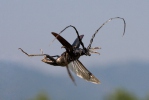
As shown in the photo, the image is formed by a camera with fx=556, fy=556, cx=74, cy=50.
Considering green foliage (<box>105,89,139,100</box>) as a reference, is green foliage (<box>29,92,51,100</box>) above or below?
above

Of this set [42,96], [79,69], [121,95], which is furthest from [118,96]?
[79,69]

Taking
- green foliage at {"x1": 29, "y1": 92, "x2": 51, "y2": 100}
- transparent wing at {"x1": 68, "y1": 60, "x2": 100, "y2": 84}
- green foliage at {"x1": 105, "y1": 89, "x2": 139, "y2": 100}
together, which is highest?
green foliage at {"x1": 29, "y1": 92, "x2": 51, "y2": 100}

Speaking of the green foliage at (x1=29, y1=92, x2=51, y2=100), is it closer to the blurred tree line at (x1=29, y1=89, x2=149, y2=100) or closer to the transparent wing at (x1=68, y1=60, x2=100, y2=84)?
the blurred tree line at (x1=29, y1=89, x2=149, y2=100)

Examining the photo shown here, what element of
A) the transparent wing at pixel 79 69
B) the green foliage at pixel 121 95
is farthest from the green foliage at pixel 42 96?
the transparent wing at pixel 79 69

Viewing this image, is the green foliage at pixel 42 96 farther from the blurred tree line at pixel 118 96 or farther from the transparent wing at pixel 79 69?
the transparent wing at pixel 79 69

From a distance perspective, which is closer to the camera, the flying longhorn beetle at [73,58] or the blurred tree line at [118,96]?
the flying longhorn beetle at [73,58]

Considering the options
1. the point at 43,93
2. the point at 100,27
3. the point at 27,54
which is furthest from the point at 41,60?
the point at 43,93

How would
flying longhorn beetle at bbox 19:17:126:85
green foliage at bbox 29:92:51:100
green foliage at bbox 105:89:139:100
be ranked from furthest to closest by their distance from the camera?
green foliage at bbox 105:89:139:100, green foliage at bbox 29:92:51:100, flying longhorn beetle at bbox 19:17:126:85

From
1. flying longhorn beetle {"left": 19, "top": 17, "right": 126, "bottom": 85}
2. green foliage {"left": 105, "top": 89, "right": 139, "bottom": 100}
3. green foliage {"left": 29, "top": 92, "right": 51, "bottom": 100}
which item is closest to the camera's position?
flying longhorn beetle {"left": 19, "top": 17, "right": 126, "bottom": 85}

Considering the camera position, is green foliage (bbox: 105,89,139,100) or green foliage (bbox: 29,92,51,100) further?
green foliage (bbox: 105,89,139,100)

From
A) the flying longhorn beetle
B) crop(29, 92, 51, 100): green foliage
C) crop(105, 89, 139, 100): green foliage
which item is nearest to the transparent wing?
the flying longhorn beetle

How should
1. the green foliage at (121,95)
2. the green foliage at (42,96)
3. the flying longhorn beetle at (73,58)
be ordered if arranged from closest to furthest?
the flying longhorn beetle at (73,58)
the green foliage at (42,96)
the green foliage at (121,95)

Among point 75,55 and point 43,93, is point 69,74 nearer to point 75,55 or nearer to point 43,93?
point 75,55
